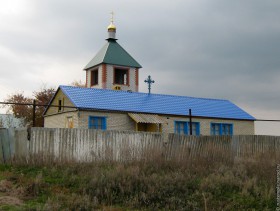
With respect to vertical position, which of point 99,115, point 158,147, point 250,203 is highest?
point 99,115

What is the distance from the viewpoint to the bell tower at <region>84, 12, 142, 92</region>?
33.9m

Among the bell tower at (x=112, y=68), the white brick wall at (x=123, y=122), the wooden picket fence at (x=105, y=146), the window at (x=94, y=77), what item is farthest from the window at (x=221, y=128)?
the window at (x=94, y=77)

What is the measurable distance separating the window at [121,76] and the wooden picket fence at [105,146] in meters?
19.2

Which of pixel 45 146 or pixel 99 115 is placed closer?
pixel 45 146

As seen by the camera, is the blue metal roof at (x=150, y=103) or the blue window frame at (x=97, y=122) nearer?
the blue window frame at (x=97, y=122)

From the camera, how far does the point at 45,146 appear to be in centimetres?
1394

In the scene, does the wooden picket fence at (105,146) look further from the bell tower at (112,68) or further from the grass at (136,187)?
the bell tower at (112,68)

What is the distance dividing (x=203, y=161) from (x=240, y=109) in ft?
55.7

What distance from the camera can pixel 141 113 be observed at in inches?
974

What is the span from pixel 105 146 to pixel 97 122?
8.50m

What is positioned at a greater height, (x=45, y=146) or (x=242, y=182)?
(x=45, y=146)

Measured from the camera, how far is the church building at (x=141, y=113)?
2338 cm

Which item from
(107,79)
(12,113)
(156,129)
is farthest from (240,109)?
(12,113)

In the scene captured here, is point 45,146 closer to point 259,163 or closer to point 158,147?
point 158,147
